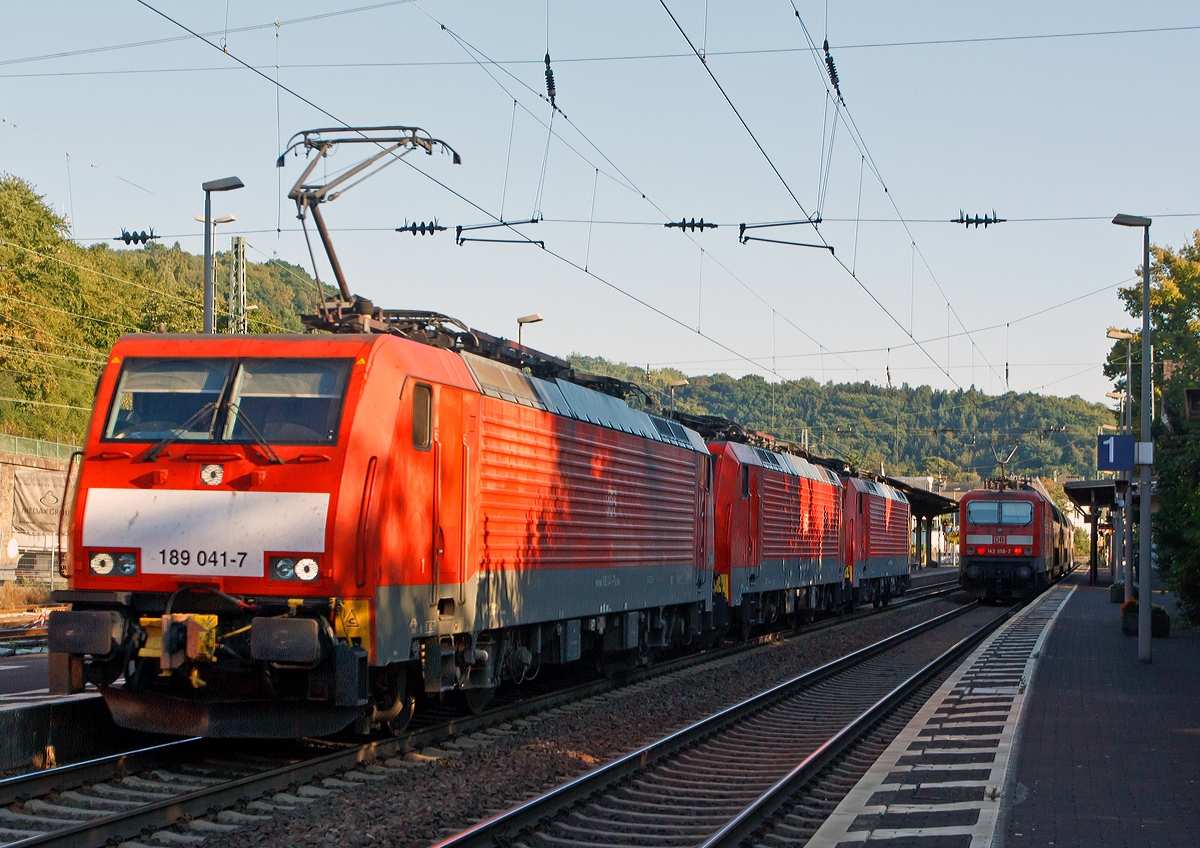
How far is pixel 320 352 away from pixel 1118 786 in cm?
702

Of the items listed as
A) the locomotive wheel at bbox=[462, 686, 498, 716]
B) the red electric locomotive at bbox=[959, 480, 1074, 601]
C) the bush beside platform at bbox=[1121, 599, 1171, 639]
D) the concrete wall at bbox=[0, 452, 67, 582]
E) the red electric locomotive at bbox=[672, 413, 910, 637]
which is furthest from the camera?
the red electric locomotive at bbox=[959, 480, 1074, 601]

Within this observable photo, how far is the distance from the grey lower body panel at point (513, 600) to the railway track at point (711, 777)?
187cm

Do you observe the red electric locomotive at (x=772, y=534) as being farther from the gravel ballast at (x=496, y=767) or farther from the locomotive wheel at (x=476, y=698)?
the locomotive wheel at (x=476, y=698)

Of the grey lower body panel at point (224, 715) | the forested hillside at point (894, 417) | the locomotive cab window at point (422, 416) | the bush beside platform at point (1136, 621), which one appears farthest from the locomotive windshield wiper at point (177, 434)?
the forested hillside at point (894, 417)

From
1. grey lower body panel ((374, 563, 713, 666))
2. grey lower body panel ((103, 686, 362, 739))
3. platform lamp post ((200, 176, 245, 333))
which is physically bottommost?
grey lower body panel ((103, 686, 362, 739))

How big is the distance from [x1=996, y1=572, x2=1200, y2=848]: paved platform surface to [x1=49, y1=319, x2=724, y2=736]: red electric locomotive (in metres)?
4.81

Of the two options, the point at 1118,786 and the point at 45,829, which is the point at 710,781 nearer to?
the point at 1118,786

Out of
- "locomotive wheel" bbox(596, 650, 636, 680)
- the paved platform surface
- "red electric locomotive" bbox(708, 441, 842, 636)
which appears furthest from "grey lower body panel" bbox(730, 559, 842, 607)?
the paved platform surface

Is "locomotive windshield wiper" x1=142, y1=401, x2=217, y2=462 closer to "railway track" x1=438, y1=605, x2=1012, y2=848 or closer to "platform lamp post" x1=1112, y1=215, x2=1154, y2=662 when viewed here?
"railway track" x1=438, y1=605, x2=1012, y2=848

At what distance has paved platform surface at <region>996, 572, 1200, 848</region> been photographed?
26.8 feet

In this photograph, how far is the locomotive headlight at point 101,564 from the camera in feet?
32.3

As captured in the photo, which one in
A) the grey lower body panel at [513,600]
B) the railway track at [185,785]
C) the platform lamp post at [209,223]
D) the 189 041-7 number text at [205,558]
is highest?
the platform lamp post at [209,223]

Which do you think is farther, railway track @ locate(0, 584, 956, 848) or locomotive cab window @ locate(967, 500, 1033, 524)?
locomotive cab window @ locate(967, 500, 1033, 524)

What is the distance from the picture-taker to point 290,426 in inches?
392
